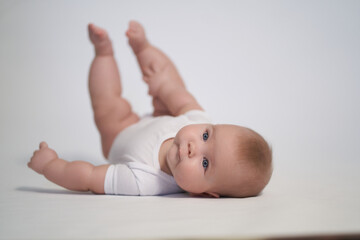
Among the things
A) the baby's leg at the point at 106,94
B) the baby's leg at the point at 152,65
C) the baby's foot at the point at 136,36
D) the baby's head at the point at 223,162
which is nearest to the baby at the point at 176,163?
the baby's head at the point at 223,162

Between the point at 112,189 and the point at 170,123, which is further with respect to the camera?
the point at 170,123

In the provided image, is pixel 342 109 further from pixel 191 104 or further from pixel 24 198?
pixel 24 198

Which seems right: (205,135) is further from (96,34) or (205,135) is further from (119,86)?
(96,34)

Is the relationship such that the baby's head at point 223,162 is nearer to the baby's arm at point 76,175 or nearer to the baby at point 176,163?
the baby at point 176,163

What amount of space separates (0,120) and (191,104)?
1.34 m

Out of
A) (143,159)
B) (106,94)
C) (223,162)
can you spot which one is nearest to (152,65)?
(106,94)

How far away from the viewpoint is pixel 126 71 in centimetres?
320

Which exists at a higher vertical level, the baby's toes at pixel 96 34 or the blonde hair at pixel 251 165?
the baby's toes at pixel 96 34

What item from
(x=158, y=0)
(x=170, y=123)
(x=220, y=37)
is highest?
(x=158, y=0)

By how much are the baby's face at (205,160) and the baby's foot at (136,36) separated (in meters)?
0.87

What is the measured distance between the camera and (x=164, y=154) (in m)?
1.55

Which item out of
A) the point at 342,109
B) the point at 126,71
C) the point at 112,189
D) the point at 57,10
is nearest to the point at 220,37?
the point at 126,71

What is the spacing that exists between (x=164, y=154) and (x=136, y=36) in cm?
83

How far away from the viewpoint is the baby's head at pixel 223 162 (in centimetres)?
132
